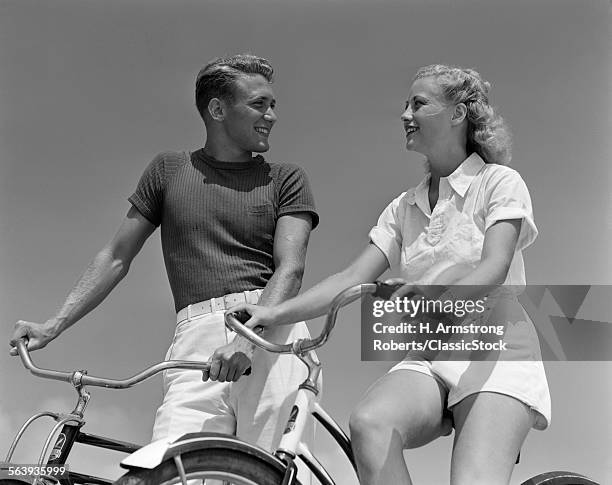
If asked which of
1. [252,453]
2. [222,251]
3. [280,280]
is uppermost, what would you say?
[222,251]

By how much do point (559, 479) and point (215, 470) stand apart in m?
1.22

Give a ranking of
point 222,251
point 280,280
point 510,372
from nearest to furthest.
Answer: point 510,372
point 280,280
point 222,251

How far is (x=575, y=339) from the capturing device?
3.73 metres

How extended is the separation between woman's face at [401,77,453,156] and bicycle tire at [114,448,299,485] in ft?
3.98

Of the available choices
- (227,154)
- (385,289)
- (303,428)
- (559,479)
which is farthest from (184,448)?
(227,154)

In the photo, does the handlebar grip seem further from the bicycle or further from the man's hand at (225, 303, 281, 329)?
the man's hand at (225, 303, 281, 329)

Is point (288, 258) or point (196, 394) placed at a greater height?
point (288, 258)

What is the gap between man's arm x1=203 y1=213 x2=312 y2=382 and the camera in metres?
3.06

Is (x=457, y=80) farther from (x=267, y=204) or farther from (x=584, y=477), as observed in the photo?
(x=584, y=477)

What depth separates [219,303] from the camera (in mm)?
3387

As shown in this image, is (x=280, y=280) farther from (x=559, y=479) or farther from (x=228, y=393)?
(x=559, y=479)

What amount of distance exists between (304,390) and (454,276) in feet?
2.00

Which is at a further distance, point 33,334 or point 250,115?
point 250,115

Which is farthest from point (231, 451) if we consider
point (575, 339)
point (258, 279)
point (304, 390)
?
point (575, 339)
